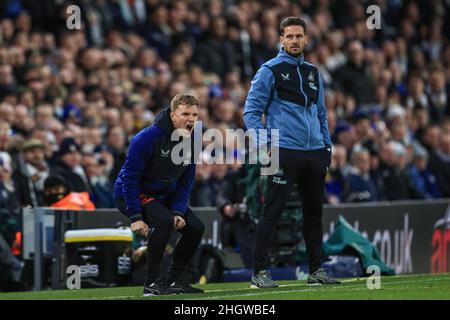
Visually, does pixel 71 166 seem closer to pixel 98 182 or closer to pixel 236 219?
pixel 98 182

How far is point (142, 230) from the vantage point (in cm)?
1045

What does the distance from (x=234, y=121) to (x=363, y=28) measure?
626cm

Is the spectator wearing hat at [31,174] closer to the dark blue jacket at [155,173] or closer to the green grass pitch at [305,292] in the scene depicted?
the green grass pitch at [305,292]

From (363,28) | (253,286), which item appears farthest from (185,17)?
(253,286)

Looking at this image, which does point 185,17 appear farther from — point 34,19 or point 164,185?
point 164,185

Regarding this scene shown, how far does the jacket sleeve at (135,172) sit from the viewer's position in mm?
10477

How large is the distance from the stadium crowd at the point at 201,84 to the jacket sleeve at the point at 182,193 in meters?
1.15

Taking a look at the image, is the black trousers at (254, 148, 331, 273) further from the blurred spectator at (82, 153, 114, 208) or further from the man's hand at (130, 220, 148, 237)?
the blurred spectator at (82, 153, 114, 208)

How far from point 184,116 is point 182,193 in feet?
2.41

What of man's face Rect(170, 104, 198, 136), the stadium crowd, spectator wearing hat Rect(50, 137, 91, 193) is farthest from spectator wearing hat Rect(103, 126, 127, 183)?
man's face Rect(170, 104, 198, 136)

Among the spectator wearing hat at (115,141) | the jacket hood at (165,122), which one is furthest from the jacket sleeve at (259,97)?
the spectator wearing hat at (115,141)

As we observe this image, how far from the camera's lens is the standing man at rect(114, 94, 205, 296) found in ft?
34.4

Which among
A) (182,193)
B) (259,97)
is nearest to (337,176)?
(259,97)

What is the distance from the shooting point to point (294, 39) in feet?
36.1
